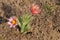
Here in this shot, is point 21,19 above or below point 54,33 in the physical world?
above

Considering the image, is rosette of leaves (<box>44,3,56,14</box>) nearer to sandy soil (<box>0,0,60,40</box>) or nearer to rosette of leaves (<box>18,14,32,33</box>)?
sandy soil (<box>0,0,60,40</box>)

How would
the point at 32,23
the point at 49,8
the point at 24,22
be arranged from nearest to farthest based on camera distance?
1. the point at 24,22
2. the point at 32,23
3. the point at 49,8

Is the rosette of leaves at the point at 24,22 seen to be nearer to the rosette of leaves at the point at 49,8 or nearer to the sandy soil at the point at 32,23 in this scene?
the sandy soil at the point at 32,23

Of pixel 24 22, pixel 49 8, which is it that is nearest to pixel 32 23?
pixel 24 22

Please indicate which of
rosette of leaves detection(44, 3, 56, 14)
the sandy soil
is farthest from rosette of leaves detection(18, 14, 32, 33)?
rosette of leaves detection(44, 3, 56, 14)

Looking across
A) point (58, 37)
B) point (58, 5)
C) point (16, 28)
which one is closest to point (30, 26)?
point (16, 28)

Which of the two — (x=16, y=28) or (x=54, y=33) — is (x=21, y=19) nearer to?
(x=16, y=28)

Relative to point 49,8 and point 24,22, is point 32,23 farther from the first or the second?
point 49,8

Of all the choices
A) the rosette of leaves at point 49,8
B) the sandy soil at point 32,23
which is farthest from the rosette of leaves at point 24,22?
the rosette of leaves at point 49,8
